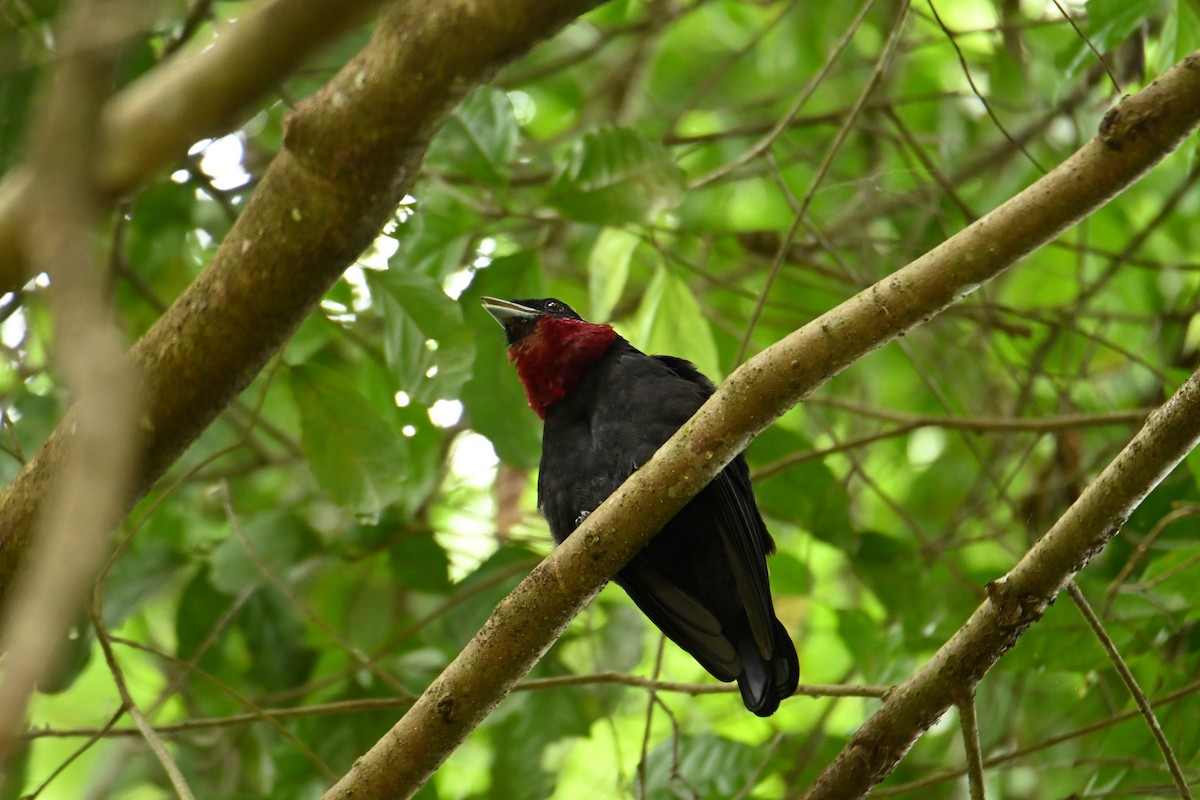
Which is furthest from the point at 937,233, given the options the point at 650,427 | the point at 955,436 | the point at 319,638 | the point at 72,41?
the point at 72,41

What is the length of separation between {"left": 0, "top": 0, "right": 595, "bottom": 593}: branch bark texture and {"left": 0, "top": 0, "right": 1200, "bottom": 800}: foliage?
3.29 feet

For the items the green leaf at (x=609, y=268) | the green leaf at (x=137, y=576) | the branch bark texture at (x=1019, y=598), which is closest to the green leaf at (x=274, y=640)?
the green leaf at (x=137, y=576)

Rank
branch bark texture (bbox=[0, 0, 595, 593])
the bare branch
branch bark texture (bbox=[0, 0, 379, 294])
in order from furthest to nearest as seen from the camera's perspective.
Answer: branch bark texture (bbox=[0, 0, 595, 593]) → branch bark texture (bbox=[0, 0, 379, 294]) → the bare branch

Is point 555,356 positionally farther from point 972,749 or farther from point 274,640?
point 972,749

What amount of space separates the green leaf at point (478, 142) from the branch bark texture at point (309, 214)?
5.29ft

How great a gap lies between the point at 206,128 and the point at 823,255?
4439 mm

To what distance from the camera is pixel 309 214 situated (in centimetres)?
195

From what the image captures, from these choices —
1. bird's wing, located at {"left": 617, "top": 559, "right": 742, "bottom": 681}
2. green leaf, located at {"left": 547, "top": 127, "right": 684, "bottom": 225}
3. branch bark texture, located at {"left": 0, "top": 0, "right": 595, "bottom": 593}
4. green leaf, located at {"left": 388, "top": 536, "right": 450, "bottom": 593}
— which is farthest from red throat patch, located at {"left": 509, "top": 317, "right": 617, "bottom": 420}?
branch bark texture, located at {"left": 0, "top": 0, "right": 595, "bottom": 593}

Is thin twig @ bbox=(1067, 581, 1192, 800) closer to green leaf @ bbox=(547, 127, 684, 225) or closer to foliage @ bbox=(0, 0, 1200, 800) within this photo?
foliage @ bbox=(0, 0, 1200, 800)

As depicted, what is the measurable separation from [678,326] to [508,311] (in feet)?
1.80

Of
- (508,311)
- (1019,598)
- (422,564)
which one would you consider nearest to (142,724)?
(422,564)

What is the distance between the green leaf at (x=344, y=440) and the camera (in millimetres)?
3484

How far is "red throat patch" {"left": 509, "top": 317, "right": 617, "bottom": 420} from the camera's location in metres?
3.68

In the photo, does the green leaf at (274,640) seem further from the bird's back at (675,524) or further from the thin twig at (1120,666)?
the thin twig at (1120,666)
